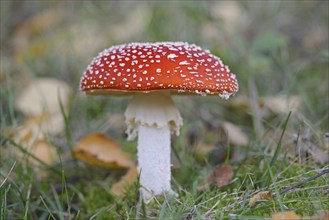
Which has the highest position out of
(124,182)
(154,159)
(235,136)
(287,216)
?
(287,216)

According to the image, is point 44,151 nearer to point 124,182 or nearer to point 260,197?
point 124,182

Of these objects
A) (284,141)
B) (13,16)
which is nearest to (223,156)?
(284,141)

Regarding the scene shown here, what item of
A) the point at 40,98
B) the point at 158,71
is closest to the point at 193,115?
the point at 40,98

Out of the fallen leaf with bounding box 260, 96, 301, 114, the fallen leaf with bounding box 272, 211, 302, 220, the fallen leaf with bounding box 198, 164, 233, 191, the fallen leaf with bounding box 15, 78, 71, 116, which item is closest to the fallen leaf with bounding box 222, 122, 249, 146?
the fallen leaf with bounding box 260, 96, 301, 114

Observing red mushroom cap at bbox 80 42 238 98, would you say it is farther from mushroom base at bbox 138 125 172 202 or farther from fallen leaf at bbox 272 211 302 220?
fallen leaf at bbox 272 211 302 220

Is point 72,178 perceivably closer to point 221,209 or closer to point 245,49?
point 221,209
